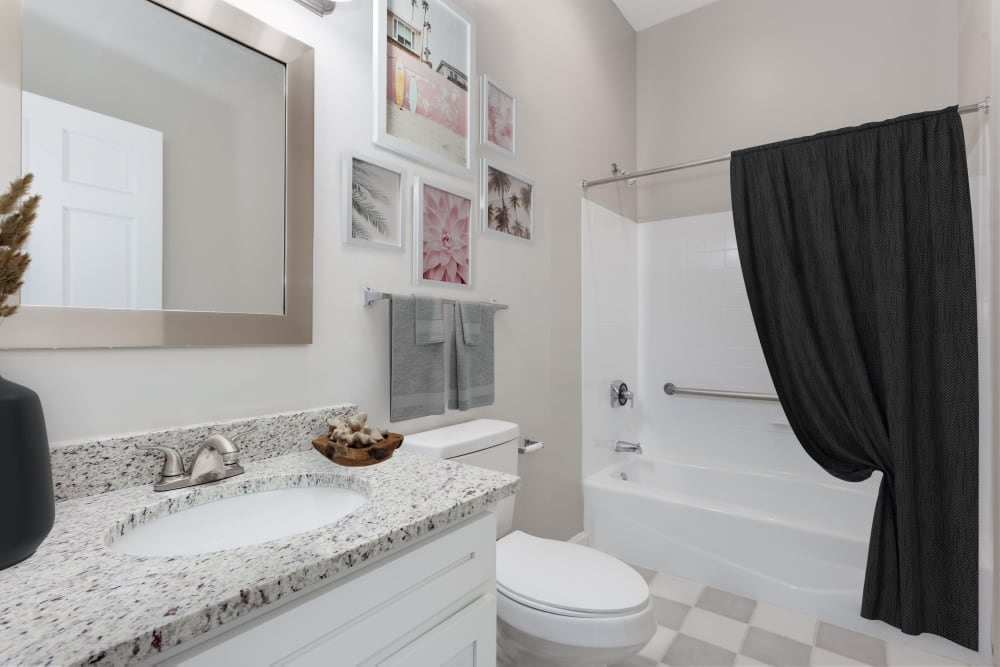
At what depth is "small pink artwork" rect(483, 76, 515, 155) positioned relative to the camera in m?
1.82

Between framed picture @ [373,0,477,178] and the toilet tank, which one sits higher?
framed picture @ [373,0,477,178]

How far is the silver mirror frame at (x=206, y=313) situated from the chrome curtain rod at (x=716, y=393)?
2.14m

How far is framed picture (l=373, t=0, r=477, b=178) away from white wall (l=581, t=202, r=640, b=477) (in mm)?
912

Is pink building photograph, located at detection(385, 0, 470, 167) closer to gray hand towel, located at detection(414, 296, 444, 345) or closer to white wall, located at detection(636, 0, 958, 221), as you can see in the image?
gray hand towel, located at detection(414, 296, 444, 345)

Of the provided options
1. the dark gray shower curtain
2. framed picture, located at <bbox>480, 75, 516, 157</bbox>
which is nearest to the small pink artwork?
framed picture, located at <bbox>480, 75, 516, 157</bbox>

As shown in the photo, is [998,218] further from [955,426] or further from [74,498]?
[74,498]

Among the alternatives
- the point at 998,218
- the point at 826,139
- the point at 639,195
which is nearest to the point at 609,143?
the point at 639,195

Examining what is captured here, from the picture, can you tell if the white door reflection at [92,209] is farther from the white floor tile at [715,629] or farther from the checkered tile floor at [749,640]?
the white floor tile at [715,629]

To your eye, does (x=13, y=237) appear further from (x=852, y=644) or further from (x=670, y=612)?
(x=852, y=644)

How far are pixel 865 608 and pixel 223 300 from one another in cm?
222

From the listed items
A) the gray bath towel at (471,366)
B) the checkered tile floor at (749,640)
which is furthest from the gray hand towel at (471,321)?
the checkered tile floor at (749,640)

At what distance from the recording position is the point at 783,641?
1.74 meters

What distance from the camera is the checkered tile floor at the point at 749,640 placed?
1648 millimetres

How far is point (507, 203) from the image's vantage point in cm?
192
